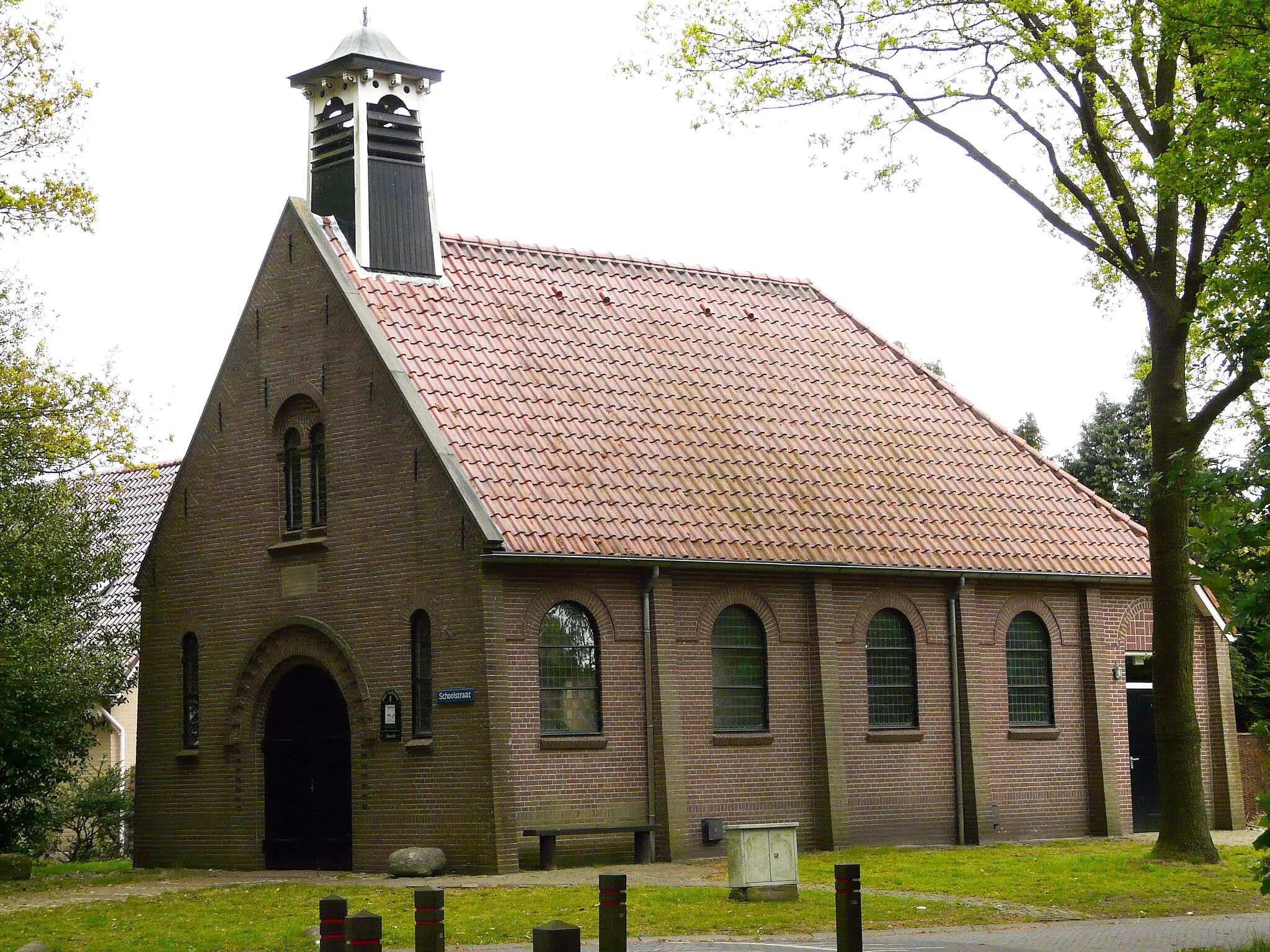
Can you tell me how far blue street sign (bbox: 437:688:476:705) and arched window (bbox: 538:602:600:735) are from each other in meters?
1.09

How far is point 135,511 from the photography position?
44625mm

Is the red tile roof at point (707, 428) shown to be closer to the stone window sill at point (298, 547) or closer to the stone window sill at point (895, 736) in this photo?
the stone window sill at point (895, 736)

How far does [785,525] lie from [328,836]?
8615mm

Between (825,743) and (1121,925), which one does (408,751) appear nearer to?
(825,743)

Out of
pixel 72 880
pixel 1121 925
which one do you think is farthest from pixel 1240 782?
pixel 72 880

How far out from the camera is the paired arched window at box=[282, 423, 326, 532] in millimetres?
28359

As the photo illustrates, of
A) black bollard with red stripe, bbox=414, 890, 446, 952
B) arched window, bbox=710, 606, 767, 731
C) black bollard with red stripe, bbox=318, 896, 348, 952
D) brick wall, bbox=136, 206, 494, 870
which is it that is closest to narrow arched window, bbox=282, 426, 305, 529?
brick wall, bbox=136, 206, 494, 870

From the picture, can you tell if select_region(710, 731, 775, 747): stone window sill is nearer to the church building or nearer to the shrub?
the church building

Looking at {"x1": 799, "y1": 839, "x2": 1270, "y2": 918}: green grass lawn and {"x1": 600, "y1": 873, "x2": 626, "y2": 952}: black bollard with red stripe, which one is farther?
{"x1": 799, "y1": 839, "x2": 1270, "y2": 918}: green grass lawn

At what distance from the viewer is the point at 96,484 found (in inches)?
1842

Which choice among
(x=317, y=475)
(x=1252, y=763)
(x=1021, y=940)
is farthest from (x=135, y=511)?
(x=1021, y=940)

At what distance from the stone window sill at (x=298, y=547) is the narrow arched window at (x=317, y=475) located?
389 mm

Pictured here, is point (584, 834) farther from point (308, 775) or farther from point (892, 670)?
point (892, 670)

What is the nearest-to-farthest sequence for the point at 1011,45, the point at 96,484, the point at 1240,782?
the point at 1011,45, the point at 1240,782, the point at 96,484
